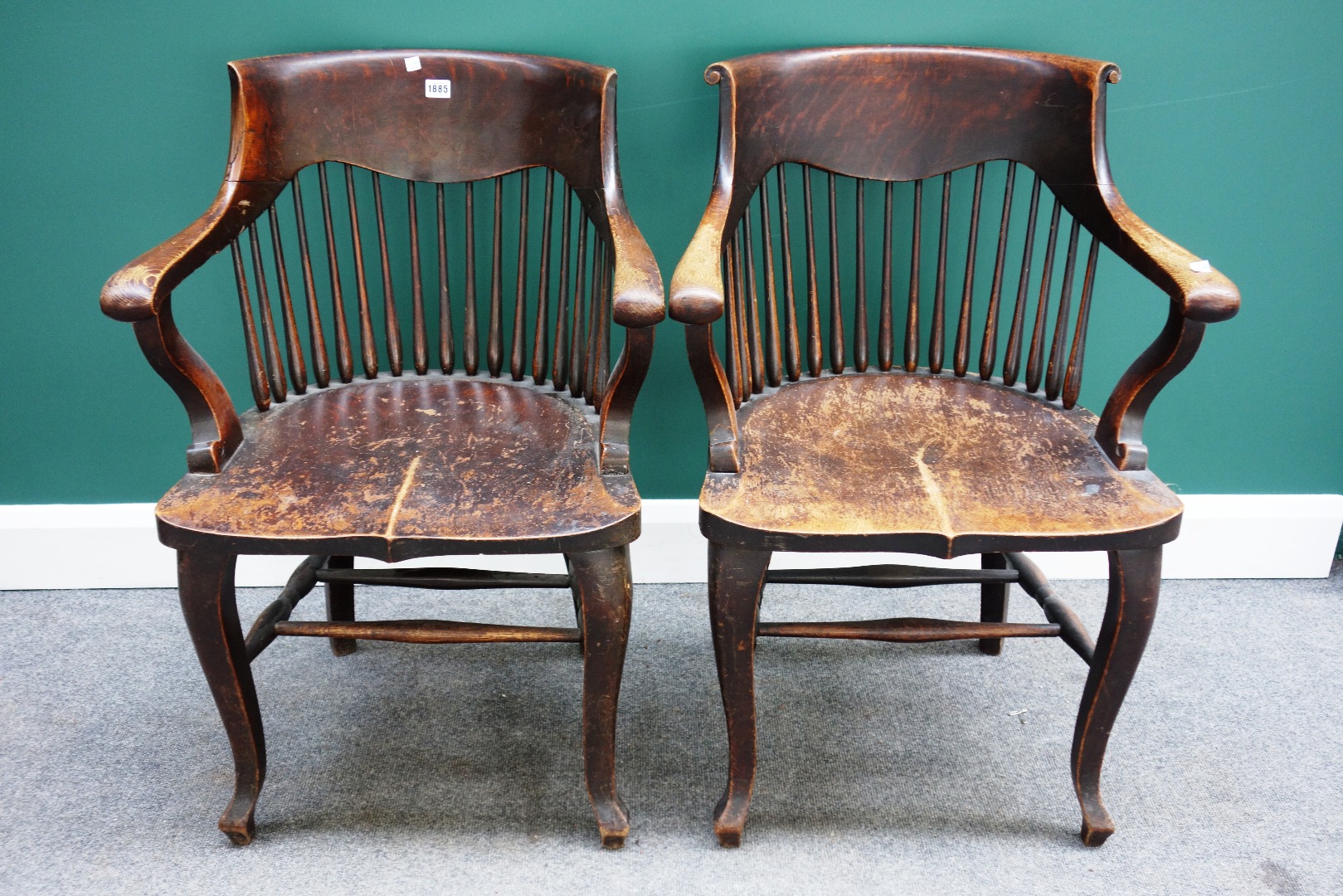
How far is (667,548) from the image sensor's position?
2.10 metres

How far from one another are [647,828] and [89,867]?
768 mm

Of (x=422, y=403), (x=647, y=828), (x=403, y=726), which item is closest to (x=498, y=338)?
(x=422, y=403)

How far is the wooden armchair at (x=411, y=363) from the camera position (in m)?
1.28

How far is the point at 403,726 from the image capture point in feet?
5.67

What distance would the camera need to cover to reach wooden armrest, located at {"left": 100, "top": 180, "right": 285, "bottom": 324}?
1243mm

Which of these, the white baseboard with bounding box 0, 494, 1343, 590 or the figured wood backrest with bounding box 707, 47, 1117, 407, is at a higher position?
the figured wood backrest with bounding box 707, 47, 1117, 407

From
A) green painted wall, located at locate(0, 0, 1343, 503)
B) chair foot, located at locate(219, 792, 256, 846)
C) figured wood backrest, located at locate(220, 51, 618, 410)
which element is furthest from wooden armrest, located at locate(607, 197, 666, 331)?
chair foot, located at locate(219, 792, 256, 846)

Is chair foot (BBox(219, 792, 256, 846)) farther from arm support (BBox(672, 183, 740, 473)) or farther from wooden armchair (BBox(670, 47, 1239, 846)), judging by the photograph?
arm support (BBox(672, 183, 740, 473))

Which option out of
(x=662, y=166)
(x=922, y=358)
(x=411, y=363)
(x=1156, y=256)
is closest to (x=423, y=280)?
(x=411, y=363)

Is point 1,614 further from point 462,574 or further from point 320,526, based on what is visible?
point 320,526

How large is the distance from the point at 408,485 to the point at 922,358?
3.25ft

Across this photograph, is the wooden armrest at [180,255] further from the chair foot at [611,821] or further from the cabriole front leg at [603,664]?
the chair foot at [611,821]

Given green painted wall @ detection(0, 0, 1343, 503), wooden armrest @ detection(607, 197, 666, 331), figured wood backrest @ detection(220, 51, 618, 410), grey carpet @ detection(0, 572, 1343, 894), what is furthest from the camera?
green painted wall @ detection(0, 0, 1343, 503)

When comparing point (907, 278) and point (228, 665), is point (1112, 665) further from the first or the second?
point (228, 665)
